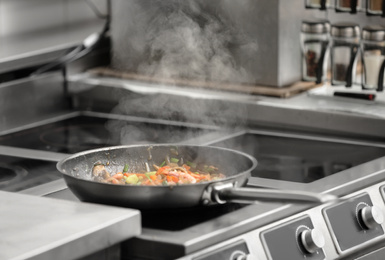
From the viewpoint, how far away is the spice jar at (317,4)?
111 inches

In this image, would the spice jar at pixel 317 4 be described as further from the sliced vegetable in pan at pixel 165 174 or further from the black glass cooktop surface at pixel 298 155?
the sliced vegetable in pan at pixel 165 174

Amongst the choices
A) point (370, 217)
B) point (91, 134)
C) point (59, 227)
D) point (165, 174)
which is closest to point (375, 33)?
point (370, 217)

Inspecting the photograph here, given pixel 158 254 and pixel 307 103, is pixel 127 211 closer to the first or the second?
pixel 158 254

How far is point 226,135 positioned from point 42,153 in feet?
1.76

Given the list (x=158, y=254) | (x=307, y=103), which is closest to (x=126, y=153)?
(x=158, y=254)

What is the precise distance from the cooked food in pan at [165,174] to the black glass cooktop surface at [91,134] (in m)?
0.47

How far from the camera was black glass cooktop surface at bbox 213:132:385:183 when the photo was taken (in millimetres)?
2266

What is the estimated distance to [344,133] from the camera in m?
2.63

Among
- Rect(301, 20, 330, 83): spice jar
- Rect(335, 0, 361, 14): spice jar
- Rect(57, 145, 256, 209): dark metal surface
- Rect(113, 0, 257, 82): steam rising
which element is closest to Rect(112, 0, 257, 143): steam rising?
Rect(113, 0, 257, 82): steam rising

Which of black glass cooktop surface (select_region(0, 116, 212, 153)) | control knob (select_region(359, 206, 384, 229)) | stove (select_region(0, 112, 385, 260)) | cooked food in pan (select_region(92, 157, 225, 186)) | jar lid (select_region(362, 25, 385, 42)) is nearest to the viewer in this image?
stove (select_region(0, 112, 385, 260))

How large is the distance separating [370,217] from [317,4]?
36.8 inches

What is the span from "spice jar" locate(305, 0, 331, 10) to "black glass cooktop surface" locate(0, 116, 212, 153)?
527mm

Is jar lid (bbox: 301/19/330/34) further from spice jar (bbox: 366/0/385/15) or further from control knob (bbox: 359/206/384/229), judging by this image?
control knob (bbox: 359/206/384/229)

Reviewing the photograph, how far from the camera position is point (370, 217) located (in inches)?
84.1
